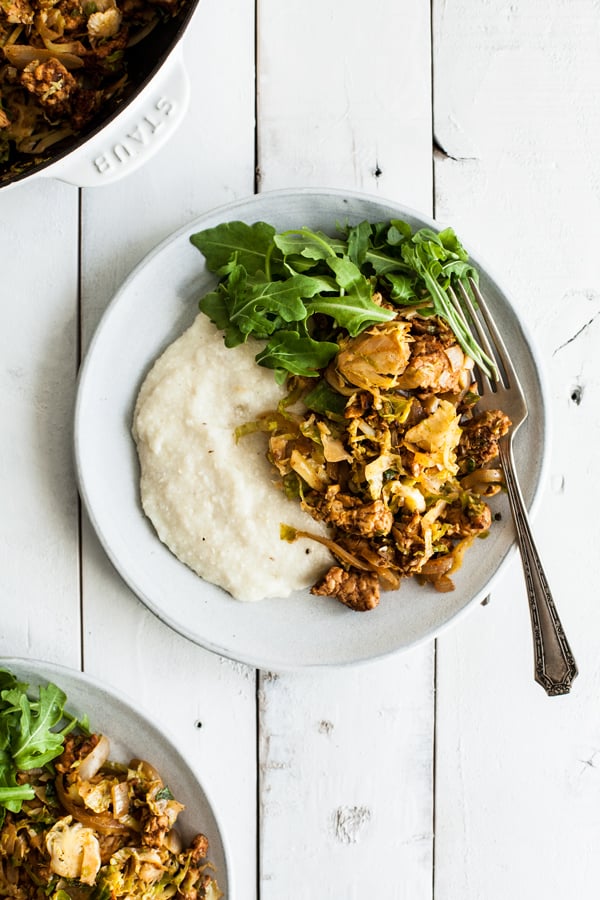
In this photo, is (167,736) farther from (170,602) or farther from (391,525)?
(391,525)

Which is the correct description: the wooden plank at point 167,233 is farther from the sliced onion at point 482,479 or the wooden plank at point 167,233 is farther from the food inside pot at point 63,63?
the sliced onion at point 482,479

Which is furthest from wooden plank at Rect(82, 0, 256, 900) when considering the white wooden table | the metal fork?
the metal fork

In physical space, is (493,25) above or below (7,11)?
below

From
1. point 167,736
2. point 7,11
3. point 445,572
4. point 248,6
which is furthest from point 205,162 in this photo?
point 167,736

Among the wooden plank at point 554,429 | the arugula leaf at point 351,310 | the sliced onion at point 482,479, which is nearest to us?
the arugula leaf at point 351,310

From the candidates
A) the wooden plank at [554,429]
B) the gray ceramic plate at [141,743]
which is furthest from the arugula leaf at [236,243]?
the gray ceramic plate at [141,743]

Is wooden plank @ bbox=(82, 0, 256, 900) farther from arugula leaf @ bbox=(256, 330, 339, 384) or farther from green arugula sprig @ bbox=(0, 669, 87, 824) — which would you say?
arugula leaf @ bbox=(256, 330, 339, 384)

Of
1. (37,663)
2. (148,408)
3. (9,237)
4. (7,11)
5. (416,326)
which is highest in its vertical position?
(7,11)
